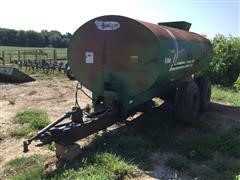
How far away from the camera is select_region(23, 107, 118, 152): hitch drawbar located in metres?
5.17

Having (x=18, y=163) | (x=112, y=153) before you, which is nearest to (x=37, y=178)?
(x=18, y=163)

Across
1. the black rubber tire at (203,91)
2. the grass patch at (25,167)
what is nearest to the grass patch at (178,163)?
the grass patch at (25,167)

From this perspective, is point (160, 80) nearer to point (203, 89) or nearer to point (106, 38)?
point (106, 38)

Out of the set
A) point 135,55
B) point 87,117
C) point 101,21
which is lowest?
point 87,117

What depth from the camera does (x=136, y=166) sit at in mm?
5289

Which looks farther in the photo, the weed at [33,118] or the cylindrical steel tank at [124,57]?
the weed at [33,118]

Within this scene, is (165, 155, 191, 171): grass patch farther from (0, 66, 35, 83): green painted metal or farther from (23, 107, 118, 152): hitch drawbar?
(0, 66, 35, 83): green painted metal

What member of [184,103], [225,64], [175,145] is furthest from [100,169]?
[225,64]

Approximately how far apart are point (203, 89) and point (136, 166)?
4751 mm

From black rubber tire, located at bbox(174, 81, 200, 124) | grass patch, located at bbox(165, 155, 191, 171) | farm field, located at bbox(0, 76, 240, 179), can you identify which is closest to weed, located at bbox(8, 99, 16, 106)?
farm field, located at bbox(0, 76, 240, 179)

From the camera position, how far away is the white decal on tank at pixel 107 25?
6.37m

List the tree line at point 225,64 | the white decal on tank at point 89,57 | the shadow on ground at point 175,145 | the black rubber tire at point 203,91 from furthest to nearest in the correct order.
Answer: the tree line at point 225,64
the black rubber tire at point 203,91
the white decal on tank at point 89,57
the shadow on ground at point 175,145

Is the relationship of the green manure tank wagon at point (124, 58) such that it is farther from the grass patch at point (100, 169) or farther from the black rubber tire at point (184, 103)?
the grass patch at point (100, 169)

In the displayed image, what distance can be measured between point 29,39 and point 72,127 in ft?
243
